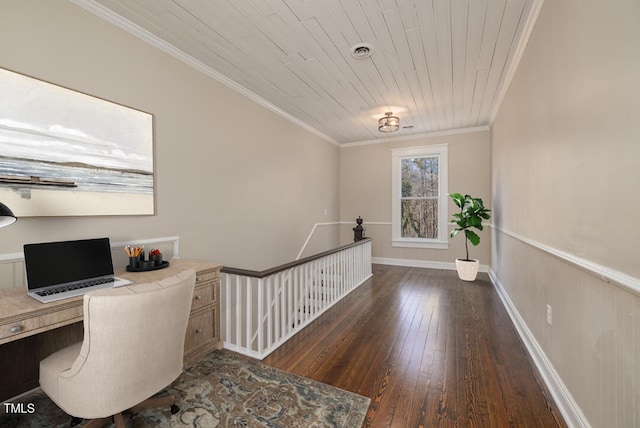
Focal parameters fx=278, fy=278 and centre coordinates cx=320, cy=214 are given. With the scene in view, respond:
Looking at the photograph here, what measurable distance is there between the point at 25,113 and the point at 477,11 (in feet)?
10.9

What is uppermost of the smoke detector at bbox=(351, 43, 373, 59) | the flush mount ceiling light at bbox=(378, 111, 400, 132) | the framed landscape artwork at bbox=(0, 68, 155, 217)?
the smoke detector at bbox=(351, 43, 373, 59)

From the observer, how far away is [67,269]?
181 centimetres

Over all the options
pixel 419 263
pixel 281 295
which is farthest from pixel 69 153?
pixel 419 263

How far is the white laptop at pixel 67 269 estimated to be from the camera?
5.33 feet

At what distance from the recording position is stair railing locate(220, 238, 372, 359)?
244 cm

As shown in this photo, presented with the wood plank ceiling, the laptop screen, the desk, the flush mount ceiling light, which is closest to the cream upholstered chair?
the desk

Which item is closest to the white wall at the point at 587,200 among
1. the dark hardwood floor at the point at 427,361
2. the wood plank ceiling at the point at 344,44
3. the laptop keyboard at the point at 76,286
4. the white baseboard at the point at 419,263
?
the dark hardwood floor at the point at 427,361

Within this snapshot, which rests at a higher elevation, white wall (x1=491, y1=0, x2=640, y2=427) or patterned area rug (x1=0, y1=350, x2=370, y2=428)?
white wall (x1=491, y1=0, x2=640, y2=427)

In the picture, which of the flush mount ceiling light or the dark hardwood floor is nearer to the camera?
the dark hardwood floor

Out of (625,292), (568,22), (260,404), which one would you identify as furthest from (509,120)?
(260,404)

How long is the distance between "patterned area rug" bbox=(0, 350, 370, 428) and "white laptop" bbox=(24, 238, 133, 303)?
2.47 feet

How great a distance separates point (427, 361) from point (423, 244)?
154 inches

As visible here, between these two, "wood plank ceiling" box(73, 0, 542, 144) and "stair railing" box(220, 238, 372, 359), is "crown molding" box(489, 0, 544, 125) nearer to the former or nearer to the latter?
"wood plank ceiling" box(73, 0, 542, 144)

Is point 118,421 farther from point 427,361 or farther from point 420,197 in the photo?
point 420,197
